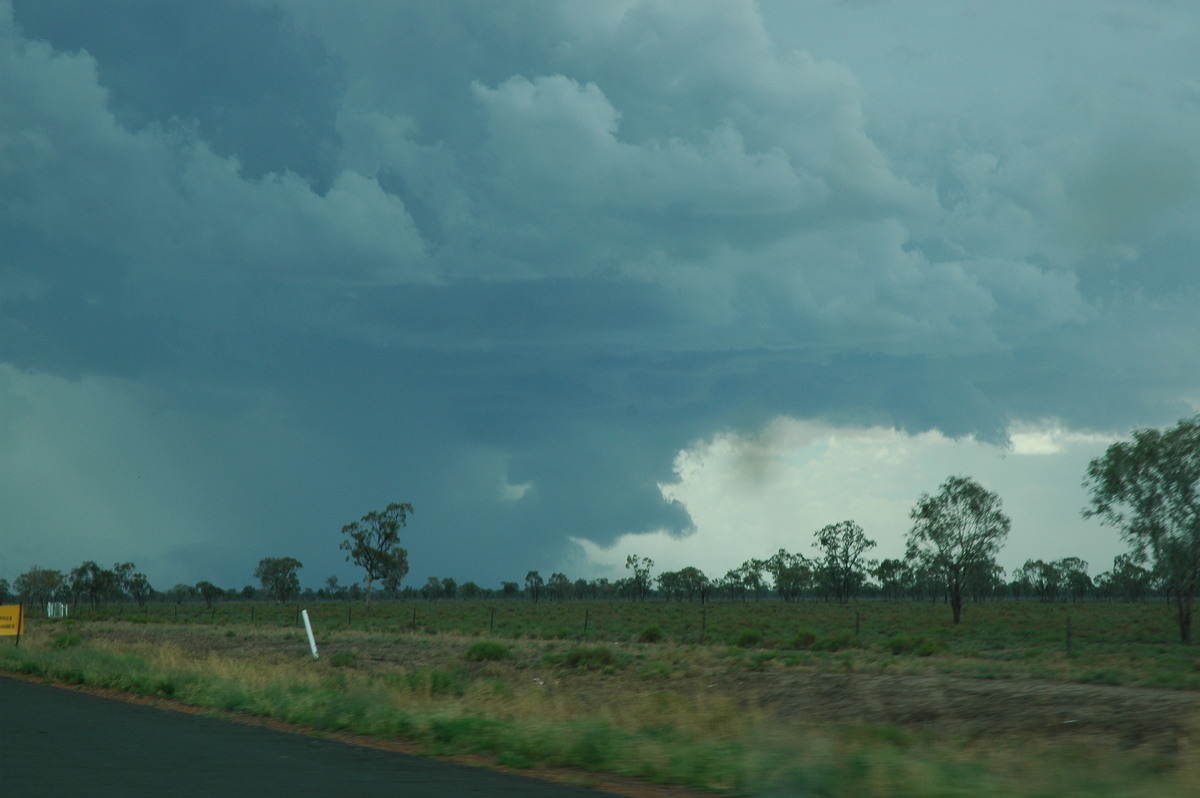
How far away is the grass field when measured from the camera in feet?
35.3

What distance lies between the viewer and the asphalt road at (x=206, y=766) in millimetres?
10164

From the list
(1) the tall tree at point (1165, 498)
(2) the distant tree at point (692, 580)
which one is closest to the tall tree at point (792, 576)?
(2) the distant tree at point (692, 580)

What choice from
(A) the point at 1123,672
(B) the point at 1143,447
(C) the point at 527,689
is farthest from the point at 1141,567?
(C) the point at 527,689

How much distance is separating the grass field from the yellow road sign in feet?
5.08

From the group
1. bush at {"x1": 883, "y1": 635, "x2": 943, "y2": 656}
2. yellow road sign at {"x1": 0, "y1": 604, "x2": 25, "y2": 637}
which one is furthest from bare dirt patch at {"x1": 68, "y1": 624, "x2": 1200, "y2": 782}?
bush at {"x1": 883, "y1": 635, "x2": 943, "y2": 656}

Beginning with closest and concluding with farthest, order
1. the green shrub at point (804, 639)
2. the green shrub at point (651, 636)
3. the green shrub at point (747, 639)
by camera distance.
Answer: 1. the green shrub at point (804, 639)
2. the green shrub at point (747, 639)
3. the green shrub at point (651, 636)

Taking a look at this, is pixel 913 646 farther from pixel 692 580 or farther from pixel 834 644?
pixel 692 580

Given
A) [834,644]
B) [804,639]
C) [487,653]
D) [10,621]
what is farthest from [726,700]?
[10,621]

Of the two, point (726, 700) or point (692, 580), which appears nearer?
point (726, 700)

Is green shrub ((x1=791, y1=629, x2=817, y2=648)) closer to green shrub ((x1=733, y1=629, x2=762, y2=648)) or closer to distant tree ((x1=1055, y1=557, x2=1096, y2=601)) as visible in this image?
green shrub ((x1=733, y1=629, x2=762, y2=648))

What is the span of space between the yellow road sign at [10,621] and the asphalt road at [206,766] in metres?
24.6

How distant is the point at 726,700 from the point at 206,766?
1036 cm

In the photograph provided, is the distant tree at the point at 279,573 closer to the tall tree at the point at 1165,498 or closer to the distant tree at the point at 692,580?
the distant tree at the point at 692,580

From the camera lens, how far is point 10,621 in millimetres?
40031
